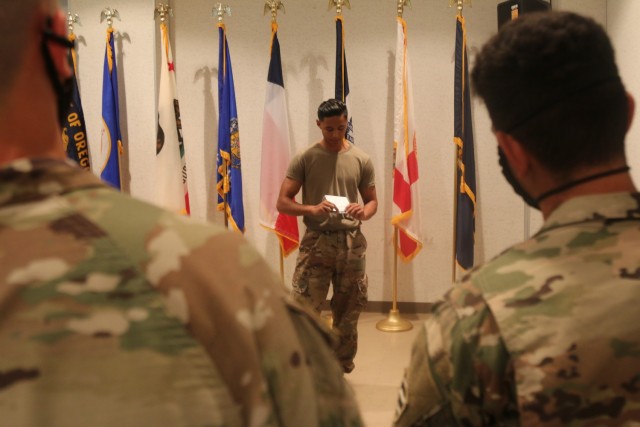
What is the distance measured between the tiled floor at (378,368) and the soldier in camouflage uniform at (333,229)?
0.21 m

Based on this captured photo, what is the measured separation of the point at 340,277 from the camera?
3.30 m


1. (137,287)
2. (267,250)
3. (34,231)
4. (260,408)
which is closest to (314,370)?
(260,408)

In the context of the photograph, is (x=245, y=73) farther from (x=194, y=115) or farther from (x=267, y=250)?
(x=267, y=250)

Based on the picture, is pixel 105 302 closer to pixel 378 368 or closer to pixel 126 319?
pixel 126 319

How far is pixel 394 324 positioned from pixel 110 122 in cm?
284

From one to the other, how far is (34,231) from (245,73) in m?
4.54

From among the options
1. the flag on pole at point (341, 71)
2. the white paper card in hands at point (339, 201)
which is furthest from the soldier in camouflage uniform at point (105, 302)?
the flag on pole at point (341, 71)

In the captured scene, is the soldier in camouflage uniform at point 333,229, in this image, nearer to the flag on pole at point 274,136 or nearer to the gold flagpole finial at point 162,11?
the flag on pole at point 274,136

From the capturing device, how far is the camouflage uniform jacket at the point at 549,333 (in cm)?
78

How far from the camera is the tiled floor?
3033mm

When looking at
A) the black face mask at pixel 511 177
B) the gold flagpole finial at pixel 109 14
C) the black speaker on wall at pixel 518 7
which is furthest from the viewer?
the gold flagpole finial at pixel 109 14

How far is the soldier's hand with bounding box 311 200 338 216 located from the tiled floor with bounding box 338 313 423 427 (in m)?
0.81

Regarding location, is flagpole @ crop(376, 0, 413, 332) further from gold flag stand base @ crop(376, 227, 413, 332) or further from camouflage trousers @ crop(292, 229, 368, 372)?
camouflage trousers @ crop(292, 229, 368, 372)

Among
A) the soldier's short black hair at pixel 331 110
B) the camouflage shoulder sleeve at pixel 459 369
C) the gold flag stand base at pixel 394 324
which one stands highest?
the soldier's short black hair at pixel 331 110
